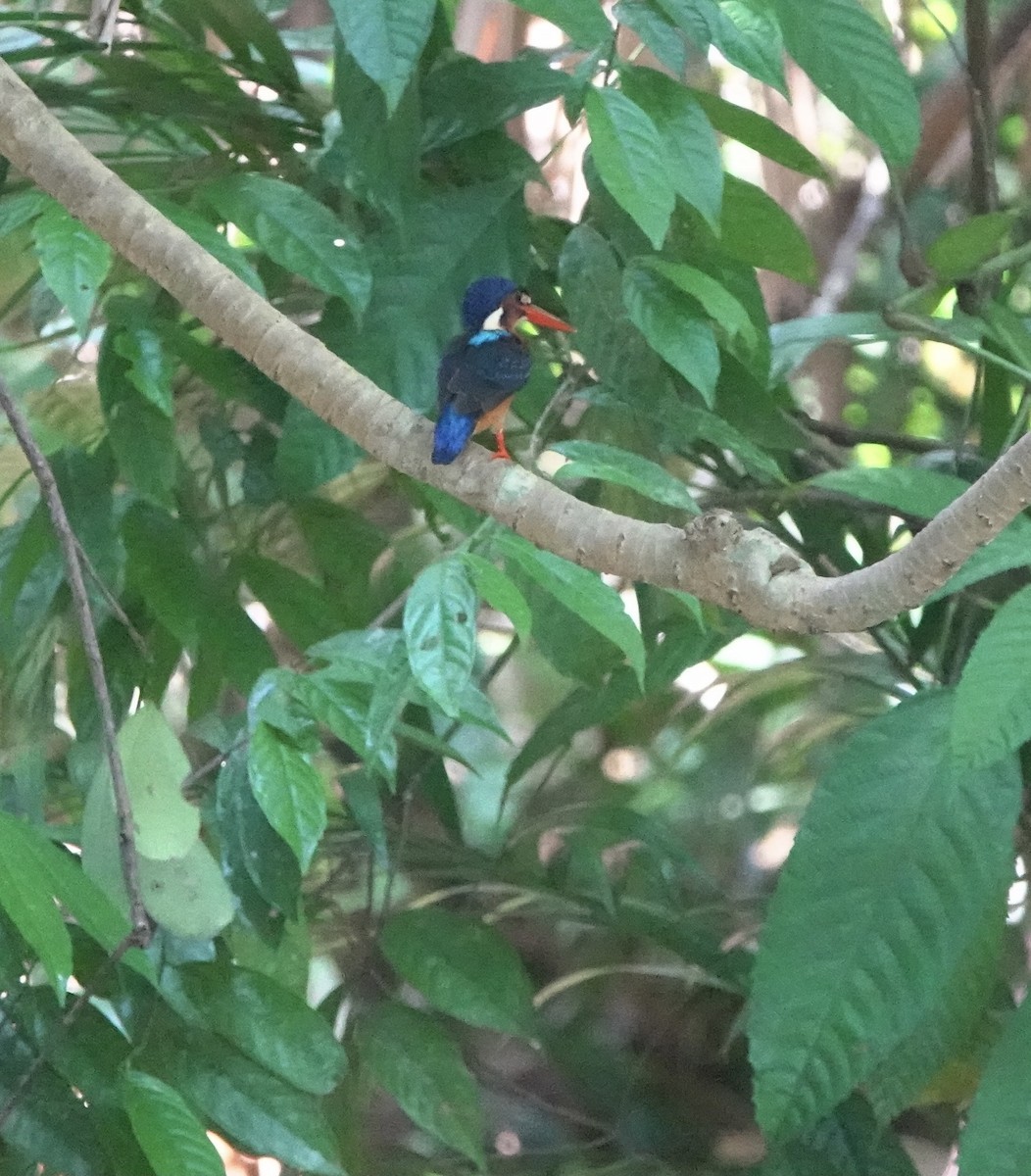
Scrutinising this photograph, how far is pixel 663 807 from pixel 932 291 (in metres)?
1.06

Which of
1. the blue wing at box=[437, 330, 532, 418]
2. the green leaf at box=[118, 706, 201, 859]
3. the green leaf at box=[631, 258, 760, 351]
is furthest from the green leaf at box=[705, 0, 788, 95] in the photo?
the green leaf at box=[118, 706, 201, 859]

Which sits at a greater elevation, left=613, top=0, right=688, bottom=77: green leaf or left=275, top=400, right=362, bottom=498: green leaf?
left=613, top=0, right=688, bottom=77: green leaf

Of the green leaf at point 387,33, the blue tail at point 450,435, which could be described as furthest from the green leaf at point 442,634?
the green leaf at point 387,33

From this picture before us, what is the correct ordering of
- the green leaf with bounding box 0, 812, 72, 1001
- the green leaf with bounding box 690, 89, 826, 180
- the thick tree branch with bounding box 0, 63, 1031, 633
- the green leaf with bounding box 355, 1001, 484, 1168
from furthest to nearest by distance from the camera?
the green leaf with bounding box 355, 1001, 484, 1168, the green leaf with bounding box 690, 89, 826, 180, the green leaf with bounding box 0, 812, 72, 1001, the thick tree branch with bounding box 0, 63, 1031, 633

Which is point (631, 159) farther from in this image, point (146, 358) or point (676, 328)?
point (146, 358)

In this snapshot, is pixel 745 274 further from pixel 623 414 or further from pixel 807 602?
pixel 807 602

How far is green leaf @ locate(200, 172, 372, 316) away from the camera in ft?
3.28

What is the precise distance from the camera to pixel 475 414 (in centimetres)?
94

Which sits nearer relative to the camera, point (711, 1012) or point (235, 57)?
point (235, 57)

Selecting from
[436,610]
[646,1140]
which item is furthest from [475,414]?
[646,1140]

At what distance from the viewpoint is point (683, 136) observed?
37.4 inches

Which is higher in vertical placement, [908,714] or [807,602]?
[807,602]

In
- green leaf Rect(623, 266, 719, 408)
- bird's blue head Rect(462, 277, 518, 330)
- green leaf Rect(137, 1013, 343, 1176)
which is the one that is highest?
bird's blue head Rect(462, 277, 518, 330)

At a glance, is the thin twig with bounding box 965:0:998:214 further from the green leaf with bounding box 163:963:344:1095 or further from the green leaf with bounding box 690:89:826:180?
the green leaf with bounding box 163:963:344:1095
